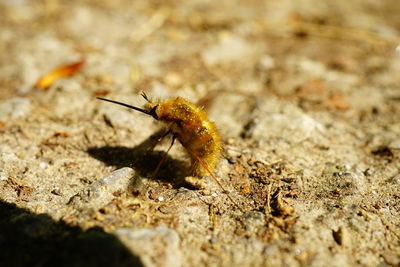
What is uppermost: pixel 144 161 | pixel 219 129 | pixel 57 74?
pixel 57 74

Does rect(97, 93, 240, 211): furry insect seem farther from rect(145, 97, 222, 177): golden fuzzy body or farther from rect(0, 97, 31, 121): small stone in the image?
rect(0, 97, 31, 121): small stone

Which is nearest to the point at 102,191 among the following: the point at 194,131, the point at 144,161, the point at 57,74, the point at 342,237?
the point at 144,161

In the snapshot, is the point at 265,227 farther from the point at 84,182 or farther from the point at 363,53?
the point at 363,53

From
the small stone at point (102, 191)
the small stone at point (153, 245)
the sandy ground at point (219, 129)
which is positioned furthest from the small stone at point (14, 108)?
the small stone at point (153, 245)

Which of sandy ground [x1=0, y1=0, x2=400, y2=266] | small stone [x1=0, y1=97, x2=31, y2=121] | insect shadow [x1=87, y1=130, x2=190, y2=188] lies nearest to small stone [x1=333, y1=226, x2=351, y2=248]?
sandy ground [x1=0, y1=0, x2=400, y2=266]

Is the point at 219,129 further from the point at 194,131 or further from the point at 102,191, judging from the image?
the point at 102,191
